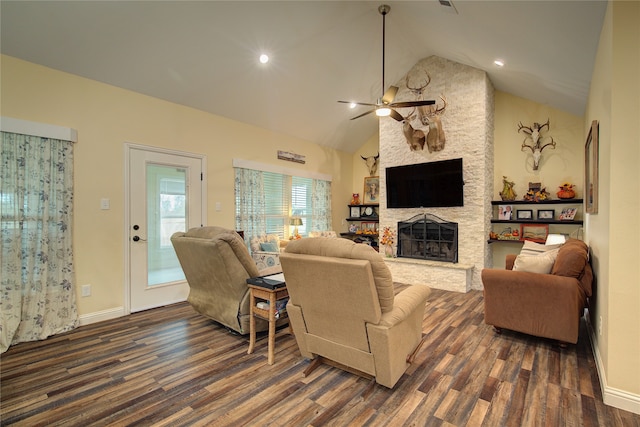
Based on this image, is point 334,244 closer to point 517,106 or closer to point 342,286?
point 342,286

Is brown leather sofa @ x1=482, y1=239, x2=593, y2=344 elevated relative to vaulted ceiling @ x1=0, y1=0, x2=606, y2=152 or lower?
lower

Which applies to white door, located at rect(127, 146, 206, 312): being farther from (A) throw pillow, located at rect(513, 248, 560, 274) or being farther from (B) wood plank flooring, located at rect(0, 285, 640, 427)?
(A) throw pillow, located at rect(513, 248, 560, 274)

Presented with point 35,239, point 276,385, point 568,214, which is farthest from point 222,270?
point 568,214

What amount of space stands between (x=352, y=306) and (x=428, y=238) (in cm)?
402

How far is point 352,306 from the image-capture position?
6.52 feet

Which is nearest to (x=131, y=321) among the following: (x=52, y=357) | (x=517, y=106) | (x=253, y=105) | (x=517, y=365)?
(x=52, y=357)

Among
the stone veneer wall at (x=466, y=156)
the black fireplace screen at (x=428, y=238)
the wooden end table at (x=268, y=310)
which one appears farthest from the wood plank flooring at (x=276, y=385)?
the black fireplace screen at (x=428, y=238)

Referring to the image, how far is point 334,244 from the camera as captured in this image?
2061mm

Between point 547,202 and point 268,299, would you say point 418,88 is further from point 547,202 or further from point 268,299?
point 268,299

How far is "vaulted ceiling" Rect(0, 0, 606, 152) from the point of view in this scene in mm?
2844

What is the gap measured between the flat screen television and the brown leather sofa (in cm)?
239

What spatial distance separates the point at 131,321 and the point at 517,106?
22.3 ft

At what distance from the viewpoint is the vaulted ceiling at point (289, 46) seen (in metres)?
2.84

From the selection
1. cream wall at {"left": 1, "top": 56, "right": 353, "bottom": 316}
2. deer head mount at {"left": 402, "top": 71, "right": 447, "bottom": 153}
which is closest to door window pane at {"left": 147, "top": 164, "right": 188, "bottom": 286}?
cream wall at {"left": 1, "top": 56, "right": 353, "bottom": 316}
